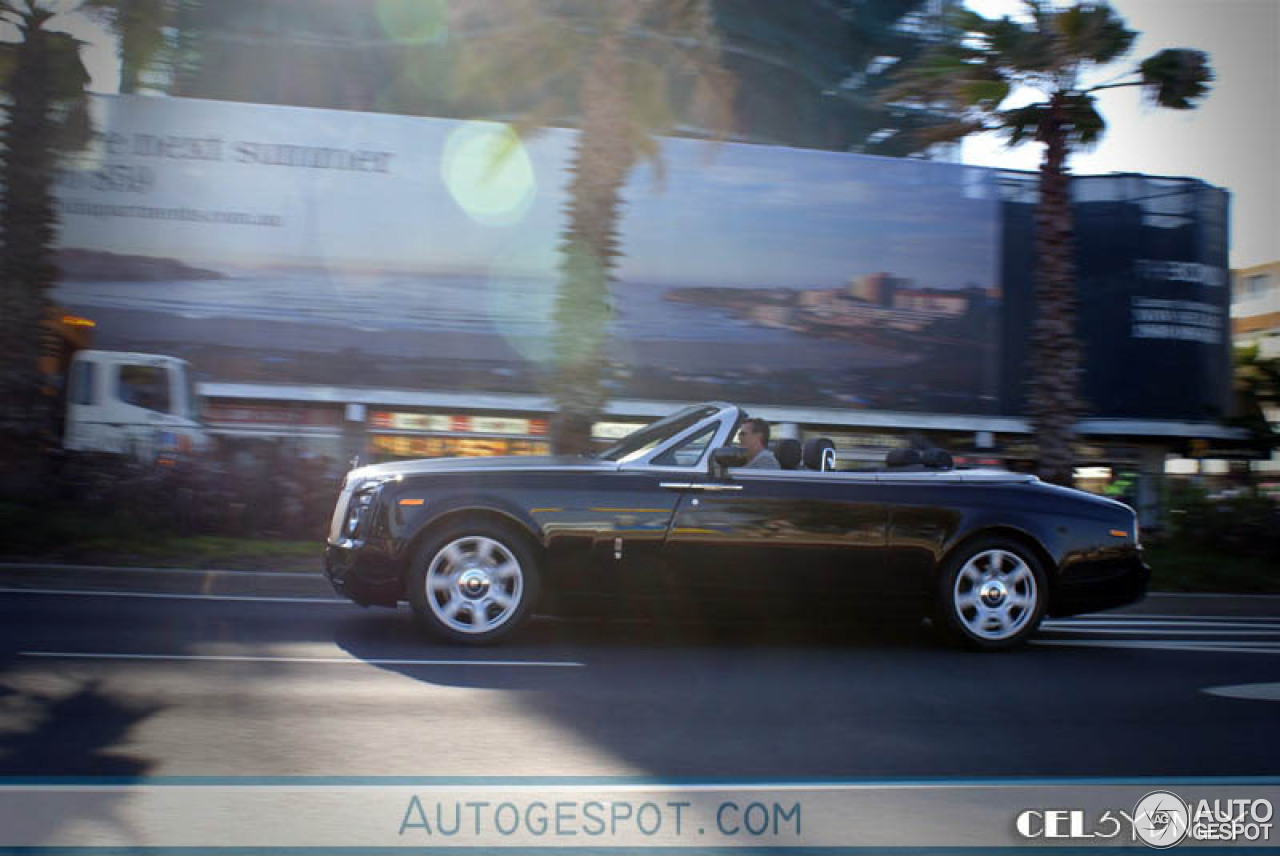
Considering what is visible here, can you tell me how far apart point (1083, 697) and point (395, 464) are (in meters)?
4.18

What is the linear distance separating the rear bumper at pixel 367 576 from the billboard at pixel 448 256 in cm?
1358

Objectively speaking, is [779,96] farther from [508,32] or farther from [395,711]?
[395,711]

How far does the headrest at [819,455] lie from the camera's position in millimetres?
7074

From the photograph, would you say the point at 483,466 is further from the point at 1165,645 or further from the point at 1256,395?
the point at 1256,395

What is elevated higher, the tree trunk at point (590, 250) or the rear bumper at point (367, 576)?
the tree trunk at point (590, 250)

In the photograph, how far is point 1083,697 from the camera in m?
6.00

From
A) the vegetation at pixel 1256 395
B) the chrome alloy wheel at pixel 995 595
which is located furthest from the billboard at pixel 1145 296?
the chrome alloy wheel at pixel 995 595

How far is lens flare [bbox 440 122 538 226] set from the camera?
21156 mm

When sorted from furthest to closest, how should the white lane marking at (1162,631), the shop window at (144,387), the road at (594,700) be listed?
1. the shop window at (144,387)
2. the white lane marking at (1162,631)
3. the road at (594,700)

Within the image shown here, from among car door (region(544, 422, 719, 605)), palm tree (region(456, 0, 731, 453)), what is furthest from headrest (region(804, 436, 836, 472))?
palm tree (region(456, 0, 731, 453))

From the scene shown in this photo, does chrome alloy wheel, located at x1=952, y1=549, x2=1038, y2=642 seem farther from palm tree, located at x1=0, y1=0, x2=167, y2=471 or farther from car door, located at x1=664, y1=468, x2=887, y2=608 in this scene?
palm tree, located at x1=0, y1=0, x2=167, y2=471

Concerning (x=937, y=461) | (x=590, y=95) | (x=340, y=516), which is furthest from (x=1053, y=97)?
(x=340, y=516)

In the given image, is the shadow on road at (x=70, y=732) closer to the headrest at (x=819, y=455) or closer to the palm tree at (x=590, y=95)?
the headrest at (x=819, y=455)

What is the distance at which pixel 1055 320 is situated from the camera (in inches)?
535
